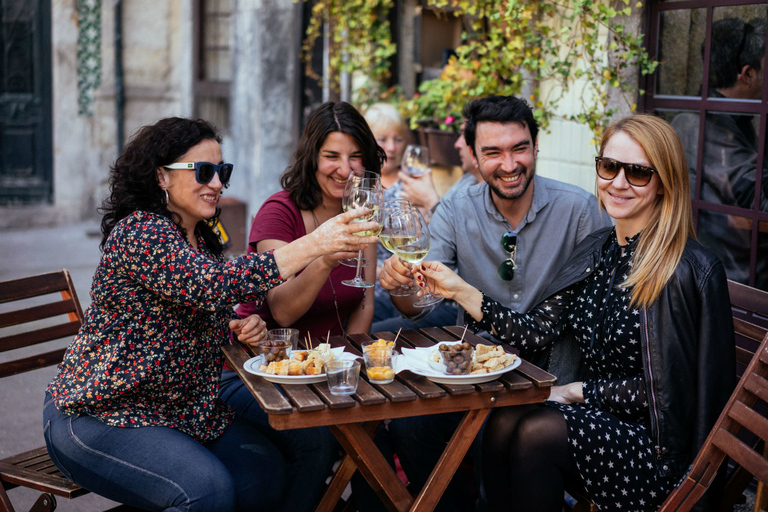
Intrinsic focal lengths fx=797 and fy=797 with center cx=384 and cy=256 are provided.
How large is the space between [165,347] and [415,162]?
7.16ft

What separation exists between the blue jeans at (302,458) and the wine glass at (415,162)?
1.91m

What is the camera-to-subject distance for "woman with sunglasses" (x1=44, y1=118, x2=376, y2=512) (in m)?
2.51

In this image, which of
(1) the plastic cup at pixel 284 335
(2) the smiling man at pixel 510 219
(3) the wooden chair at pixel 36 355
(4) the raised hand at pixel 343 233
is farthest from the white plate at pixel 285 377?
(2) the smiling man at pixel 510 219

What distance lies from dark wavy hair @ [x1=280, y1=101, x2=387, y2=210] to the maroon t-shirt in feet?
0.22

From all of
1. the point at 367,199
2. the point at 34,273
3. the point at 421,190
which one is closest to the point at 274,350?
the point at 367,199

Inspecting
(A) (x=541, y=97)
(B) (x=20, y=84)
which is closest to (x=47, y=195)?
(B) (x=20, y=84)

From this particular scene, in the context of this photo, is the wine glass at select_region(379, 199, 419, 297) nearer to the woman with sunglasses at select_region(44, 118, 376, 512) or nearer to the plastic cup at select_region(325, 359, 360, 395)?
the woman with sunglasses at select_region(44, 118, 376, 512)

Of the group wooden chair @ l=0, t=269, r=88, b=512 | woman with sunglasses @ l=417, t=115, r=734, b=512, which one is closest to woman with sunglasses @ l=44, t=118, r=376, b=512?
wooden chair @ l=0, t=269, r=88, b=512

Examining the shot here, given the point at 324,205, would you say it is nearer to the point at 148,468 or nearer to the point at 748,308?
the point at 148,468

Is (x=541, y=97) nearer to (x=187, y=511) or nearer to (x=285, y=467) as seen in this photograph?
(x=285, y=467)

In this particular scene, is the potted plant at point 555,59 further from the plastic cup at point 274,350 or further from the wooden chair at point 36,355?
the wooden chair at point 36,355

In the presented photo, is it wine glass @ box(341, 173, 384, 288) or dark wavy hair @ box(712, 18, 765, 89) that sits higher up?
dark wavy hair @ box(712, 18, 765, 89)

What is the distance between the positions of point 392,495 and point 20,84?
9451 mm

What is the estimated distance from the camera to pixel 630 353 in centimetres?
267
